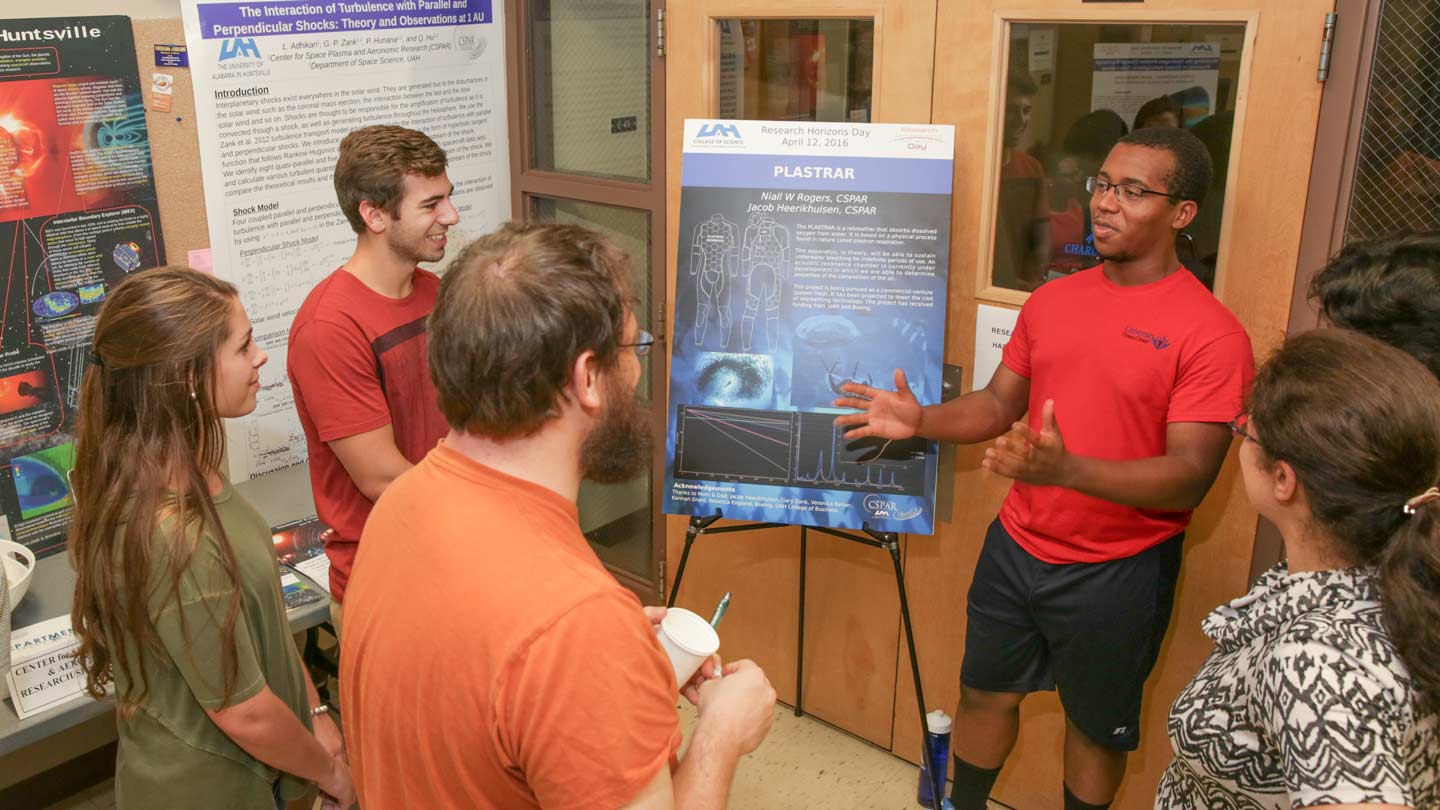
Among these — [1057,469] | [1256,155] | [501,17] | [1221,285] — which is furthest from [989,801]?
[501,17]

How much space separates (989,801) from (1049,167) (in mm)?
1655

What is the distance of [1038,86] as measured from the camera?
7.91 feet

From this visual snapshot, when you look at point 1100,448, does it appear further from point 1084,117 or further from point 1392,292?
point 1084,117

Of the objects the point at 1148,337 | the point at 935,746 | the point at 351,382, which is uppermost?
the point at 1148,337

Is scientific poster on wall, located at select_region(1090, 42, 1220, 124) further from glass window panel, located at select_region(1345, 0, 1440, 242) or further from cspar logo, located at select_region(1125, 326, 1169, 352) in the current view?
cspar logo, located at select_region(1125, 326, 1169, 352)

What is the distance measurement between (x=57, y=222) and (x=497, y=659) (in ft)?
6.92

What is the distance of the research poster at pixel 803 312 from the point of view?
2.45 metres

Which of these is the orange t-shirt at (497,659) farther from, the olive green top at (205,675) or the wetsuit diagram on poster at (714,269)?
the wetsuit diagram on poster at (714,269)

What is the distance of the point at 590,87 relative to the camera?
10.9 feet

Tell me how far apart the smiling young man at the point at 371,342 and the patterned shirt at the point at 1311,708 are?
1584 millimetres

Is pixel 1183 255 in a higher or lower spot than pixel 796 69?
lower

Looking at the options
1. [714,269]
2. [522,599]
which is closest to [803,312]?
[714,269]

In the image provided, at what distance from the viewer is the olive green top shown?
157 centimetres

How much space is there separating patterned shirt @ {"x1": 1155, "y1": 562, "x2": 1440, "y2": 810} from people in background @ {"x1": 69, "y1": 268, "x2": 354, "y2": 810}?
1.40 meters
